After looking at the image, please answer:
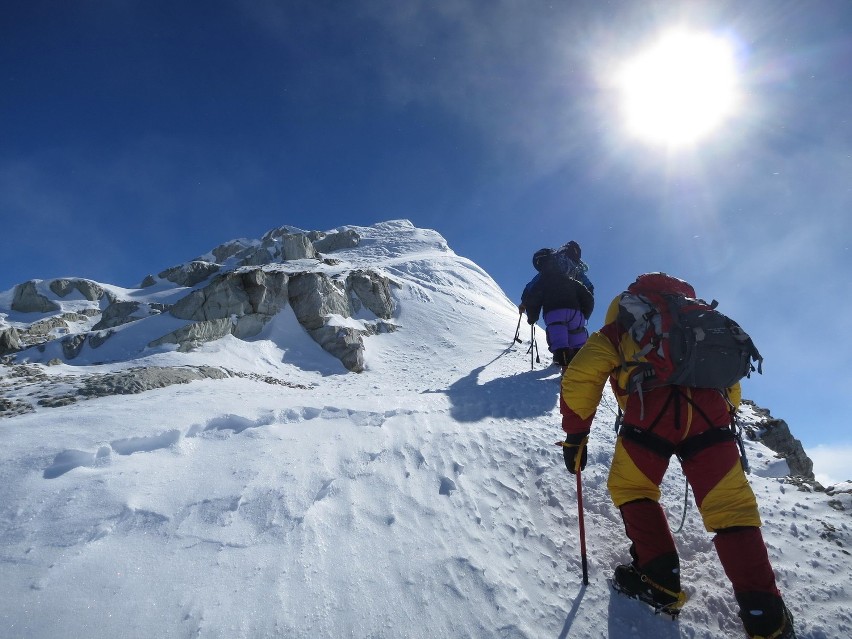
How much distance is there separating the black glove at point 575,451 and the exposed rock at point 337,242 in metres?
34.0

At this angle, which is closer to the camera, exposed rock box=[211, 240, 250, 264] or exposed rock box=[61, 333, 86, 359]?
exposed rock box=[61, 333, 86, 359]

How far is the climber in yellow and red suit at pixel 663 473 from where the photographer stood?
268cm

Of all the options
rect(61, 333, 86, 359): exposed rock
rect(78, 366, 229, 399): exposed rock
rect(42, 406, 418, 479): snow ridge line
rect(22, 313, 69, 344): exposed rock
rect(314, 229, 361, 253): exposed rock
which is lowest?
rect(42, 406, 418, 479): snow ridge line

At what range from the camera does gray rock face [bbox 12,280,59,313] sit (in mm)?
37219

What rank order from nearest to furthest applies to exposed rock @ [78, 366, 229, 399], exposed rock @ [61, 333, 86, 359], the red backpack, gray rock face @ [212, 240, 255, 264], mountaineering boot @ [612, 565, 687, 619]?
mountaineering boot @ [612, 565, 687, 619] < the red backpack < exposed rock @ [78, 366, 229, 399] < exposed rock @ [61, 333, 86, 359] < gray rock face @ [212, 240, 255, 264]

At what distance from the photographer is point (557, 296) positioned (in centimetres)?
880

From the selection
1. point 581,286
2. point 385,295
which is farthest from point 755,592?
point 385,295

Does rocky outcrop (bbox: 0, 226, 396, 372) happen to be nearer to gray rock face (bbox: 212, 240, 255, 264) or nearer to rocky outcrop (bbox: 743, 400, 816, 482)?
→ rocky outcrop (bbox: 743, 400, 816, 482)

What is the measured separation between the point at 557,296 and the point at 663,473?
597 centimetres

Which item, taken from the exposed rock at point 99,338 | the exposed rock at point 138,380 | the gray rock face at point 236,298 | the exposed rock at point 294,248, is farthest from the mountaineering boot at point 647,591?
the exposed rock at point 294,248

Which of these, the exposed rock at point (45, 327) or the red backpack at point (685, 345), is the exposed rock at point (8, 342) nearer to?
the exposed rock at point (45, 327)

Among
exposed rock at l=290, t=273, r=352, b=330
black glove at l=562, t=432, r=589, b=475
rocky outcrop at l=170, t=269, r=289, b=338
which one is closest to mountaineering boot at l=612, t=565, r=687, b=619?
black glove at l=562, t=432, r=589, b=475

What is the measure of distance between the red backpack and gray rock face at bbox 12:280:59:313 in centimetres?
4980

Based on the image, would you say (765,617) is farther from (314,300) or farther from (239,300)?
(239,300)
